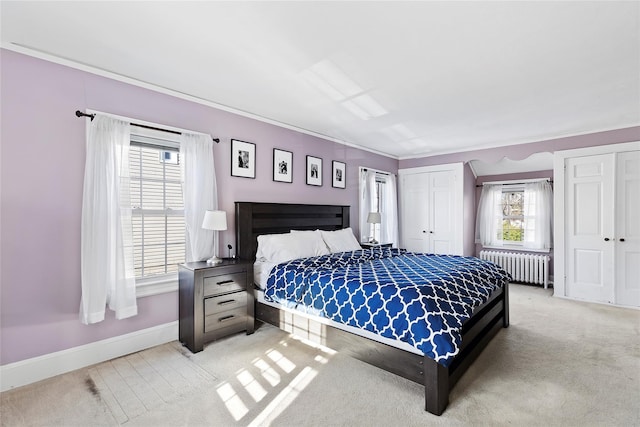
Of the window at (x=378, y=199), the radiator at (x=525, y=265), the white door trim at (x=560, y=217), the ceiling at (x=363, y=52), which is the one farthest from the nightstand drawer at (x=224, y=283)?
the radiator at (x=525, y=265)

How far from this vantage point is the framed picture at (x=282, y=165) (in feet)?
13.2

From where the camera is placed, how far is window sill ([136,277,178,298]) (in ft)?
9.45

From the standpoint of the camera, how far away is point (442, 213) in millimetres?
5762

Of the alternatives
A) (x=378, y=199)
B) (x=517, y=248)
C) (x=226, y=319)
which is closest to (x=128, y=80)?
(x=226, y=319)

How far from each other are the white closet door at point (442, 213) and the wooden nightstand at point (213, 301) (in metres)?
3.91

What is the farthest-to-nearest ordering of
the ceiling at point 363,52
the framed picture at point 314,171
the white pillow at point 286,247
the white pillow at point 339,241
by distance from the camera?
the framed picture at point 314,171 → the white pillow at point 339,241 → the white pillow at point 286,247 → the ceiling at point 363,52

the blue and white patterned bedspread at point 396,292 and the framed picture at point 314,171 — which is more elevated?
the framed picture at point 314,171

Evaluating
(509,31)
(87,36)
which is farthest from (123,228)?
(509,31)

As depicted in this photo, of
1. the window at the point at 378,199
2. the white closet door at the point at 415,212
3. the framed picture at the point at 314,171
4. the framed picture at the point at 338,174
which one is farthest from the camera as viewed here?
the white closet door at the point at 415,212

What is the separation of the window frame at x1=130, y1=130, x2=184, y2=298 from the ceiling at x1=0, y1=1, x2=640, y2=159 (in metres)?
0.47

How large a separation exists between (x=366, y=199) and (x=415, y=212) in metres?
1.28

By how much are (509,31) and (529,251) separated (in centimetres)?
479

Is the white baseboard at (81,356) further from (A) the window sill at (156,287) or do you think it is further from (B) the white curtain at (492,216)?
(B) the white curtain at (492,216)

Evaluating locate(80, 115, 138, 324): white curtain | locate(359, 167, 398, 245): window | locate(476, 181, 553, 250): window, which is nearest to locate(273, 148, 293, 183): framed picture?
locate(359, 167, 398, 245): window
